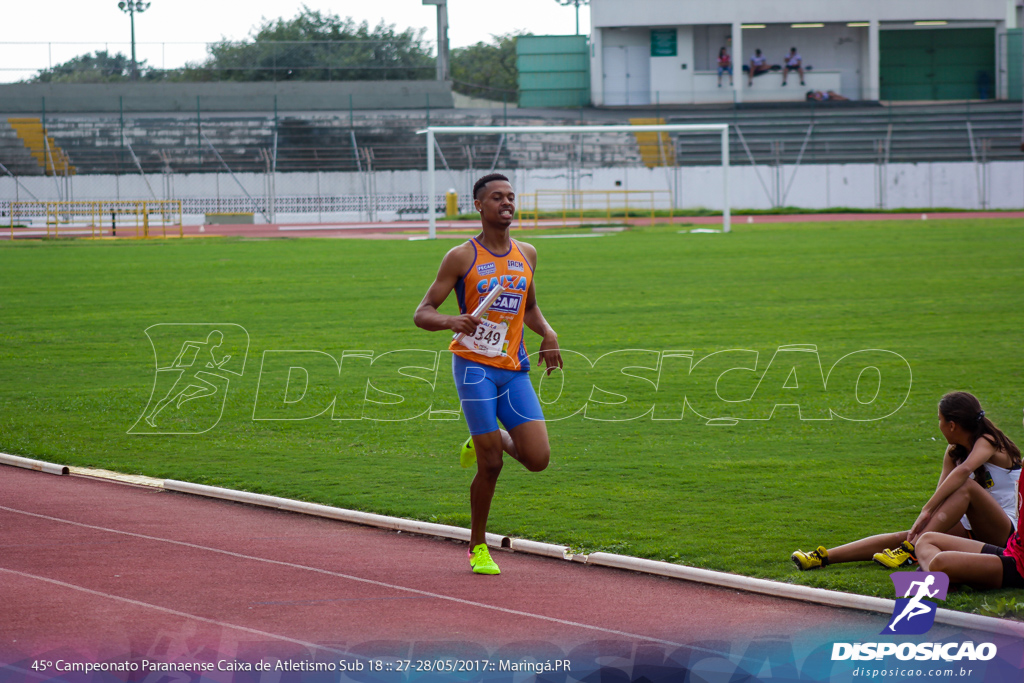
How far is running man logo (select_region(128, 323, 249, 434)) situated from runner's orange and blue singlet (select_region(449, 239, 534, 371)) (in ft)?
14.6

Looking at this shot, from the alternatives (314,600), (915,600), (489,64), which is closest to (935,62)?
(489,64)

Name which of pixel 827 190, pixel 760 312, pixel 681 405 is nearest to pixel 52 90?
pixel 827 190

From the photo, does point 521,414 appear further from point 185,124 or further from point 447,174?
point 185,124

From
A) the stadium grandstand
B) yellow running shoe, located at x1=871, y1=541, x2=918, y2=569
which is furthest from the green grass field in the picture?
the stadium grandstand

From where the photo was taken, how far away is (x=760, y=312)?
15.7m

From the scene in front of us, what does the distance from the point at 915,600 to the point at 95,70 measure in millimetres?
60180

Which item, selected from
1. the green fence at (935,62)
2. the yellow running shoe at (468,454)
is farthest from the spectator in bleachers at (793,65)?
the yellow running shoe at (468,454)

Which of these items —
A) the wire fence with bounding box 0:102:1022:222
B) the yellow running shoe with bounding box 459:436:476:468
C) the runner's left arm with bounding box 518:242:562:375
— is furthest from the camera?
the wire fence with bounding box 0:102:1022:222

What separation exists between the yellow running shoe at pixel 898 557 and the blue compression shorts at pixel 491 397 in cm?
191

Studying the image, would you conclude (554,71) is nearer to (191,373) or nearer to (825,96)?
(825,96)

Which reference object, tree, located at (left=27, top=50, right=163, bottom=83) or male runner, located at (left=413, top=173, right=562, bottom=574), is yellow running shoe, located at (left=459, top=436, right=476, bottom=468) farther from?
tree, located at (left=27, top=50, right=163, bottom=83)

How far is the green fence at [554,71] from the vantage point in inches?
2415

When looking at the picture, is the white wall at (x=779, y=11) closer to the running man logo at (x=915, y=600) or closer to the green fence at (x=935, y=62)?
the green fence at (x=935, y=62)

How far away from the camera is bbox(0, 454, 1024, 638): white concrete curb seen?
16.1 ft
